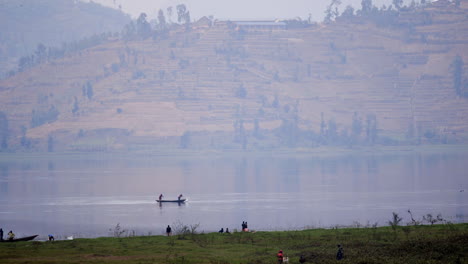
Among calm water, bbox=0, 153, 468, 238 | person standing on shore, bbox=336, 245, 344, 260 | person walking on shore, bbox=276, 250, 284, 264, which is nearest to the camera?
person standing on shore, bbox=336, 245, 344, 260

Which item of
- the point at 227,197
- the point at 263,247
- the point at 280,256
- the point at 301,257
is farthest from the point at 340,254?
the point at 227,197

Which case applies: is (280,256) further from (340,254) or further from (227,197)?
(227,197)

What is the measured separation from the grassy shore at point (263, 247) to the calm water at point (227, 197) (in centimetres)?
1855

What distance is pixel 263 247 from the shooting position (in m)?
53.2

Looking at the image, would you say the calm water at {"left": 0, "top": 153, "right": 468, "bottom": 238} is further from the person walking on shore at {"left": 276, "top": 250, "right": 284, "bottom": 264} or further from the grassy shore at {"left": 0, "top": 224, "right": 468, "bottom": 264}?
the person walking on shore at {"left": 276, "top": 250, "right": 284, "bottom": 264}

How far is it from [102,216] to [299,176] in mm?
76750

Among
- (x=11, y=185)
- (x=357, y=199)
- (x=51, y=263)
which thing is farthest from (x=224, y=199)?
(x=51, y=263)

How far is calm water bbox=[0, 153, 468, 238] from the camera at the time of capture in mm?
86562

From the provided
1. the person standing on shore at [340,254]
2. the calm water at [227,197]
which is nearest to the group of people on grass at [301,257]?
the person standing on shore at [340,254]

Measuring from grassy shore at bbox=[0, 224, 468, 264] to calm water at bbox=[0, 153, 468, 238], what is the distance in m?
18.5

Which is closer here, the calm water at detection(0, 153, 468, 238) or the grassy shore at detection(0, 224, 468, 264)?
the grassy shore at detection(0, 224, 468, 264)

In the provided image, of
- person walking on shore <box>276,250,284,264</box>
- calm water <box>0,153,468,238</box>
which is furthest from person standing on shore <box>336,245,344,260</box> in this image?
calm water <box>0,153,468,238</box>

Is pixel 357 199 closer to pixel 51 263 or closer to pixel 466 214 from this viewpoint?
pixel 466 214

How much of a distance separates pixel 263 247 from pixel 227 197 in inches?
2653
